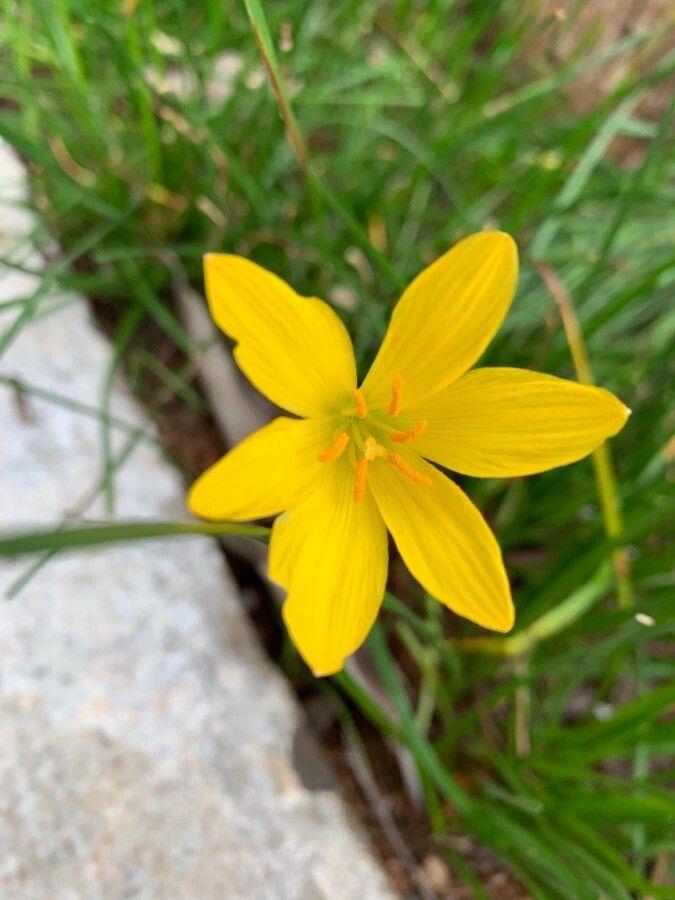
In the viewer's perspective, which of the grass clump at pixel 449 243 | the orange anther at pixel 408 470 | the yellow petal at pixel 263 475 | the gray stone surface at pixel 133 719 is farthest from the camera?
the grass clump at pixel 449 243

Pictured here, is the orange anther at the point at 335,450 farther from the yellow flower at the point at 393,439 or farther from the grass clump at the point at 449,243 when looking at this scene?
the grass clump at the point at 449,243

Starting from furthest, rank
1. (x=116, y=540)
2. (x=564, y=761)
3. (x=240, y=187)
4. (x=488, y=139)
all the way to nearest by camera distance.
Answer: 1. (x=488, y=139)
2. (x=240, y=187)
3. (x=564, y=761)
4. (x=116, y=540)

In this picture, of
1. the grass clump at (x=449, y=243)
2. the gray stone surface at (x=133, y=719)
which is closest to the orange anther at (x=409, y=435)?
the grass clump at (x=449, y=243)

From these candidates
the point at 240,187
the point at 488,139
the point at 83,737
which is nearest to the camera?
the point at 83,737

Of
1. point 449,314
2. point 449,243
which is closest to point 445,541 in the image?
point 449,314

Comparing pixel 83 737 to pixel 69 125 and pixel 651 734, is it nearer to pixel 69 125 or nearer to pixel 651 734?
pixel 651 734

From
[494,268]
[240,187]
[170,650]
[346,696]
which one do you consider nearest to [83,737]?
[170,650]
